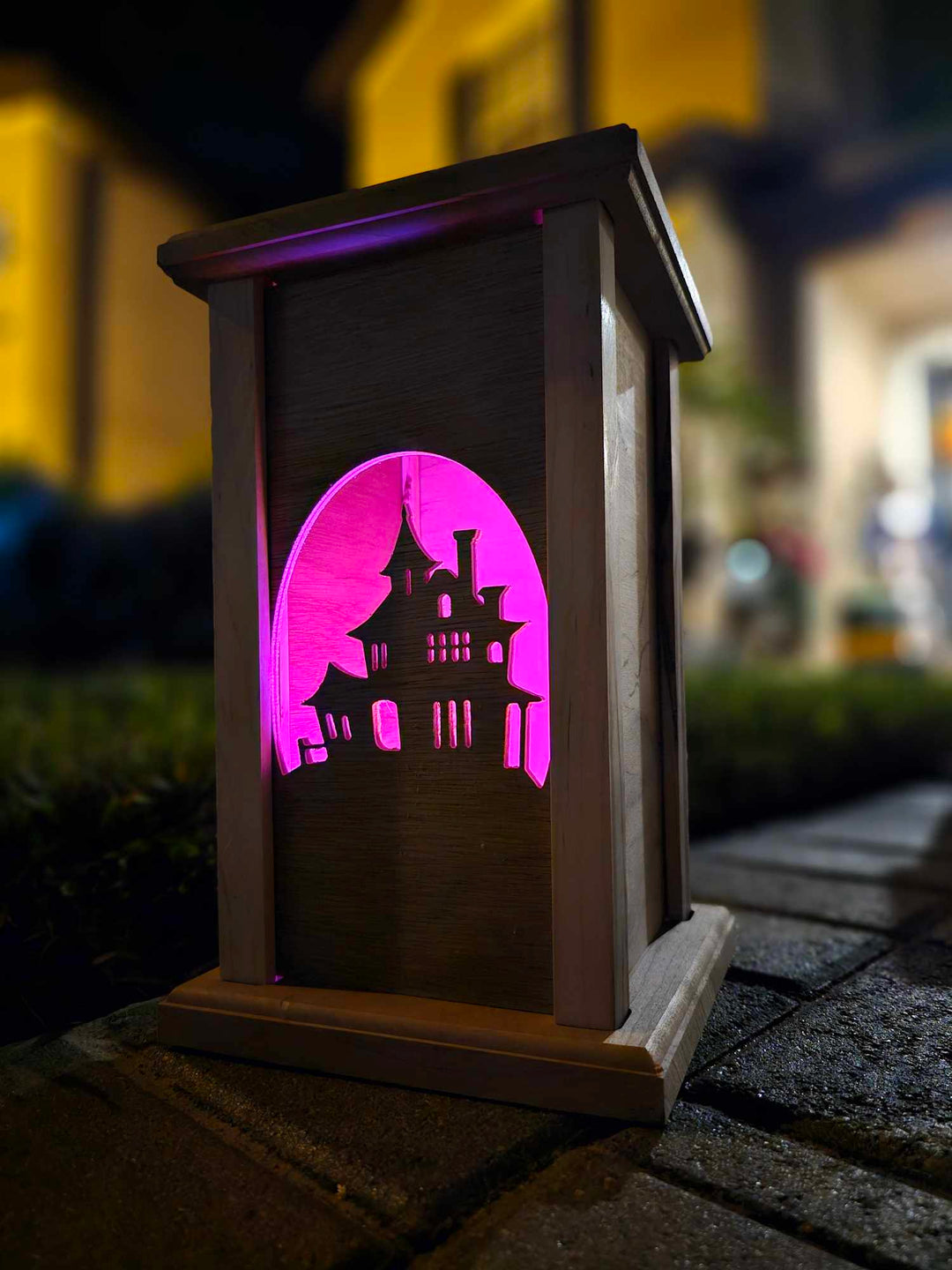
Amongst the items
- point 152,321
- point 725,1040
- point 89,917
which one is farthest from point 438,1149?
point 152,321

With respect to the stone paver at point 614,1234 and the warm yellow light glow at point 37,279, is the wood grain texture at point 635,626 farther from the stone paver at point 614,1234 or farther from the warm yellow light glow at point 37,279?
the warm yellow light glow at point 37,279

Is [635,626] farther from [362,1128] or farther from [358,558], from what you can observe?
[362,1128]

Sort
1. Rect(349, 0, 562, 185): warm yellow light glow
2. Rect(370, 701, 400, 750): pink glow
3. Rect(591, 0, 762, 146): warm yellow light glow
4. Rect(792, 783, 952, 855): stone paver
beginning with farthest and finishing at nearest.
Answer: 1. Rect(349, 0, 562, 185): warm yellow light glow
2. Rect(591, 0, 762, 146): warm yellow light glow
3. Rect(792, 783, 952, 855): stone paver
4. Rect(370, 701, 400, 750): pink glow

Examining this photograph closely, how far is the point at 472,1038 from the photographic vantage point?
1112 millimetres

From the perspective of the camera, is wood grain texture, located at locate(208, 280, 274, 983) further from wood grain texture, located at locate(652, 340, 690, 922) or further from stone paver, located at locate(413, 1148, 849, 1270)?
wood grain texture, located at locate(652, 340, 690, 922)

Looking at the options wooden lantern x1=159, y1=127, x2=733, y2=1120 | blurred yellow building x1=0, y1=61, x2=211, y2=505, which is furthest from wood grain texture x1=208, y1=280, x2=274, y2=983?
blurred yellow building x1=0, y1=61, x2=211, y2=505

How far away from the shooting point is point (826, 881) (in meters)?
2.18

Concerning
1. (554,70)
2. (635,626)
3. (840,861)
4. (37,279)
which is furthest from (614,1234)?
(37,279)

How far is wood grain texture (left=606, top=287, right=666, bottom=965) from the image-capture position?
1.16m

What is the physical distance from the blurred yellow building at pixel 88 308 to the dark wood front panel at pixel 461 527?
26.6 feet

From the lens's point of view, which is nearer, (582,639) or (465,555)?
(582,639)

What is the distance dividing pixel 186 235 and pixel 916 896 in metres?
1.93

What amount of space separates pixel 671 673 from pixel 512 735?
422mm

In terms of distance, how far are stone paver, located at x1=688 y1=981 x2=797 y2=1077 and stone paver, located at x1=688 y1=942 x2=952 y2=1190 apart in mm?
18
